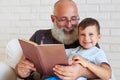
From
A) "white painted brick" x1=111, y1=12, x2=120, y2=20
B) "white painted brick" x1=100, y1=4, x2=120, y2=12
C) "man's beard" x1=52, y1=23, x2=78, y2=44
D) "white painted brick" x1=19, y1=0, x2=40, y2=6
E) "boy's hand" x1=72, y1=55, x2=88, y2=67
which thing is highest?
"white painted brick" x1=19, y1=0, x2=40, y2=6

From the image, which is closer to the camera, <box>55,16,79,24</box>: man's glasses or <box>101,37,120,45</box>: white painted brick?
<box>55,16,79,24</box>: man's glasses

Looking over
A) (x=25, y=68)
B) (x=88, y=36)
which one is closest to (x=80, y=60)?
(x=88, y=36)

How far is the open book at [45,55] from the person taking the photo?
1.35m

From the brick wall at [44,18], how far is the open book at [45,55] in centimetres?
96

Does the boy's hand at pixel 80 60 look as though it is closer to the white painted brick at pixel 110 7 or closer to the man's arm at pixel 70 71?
the man's arm at pixel 70 71

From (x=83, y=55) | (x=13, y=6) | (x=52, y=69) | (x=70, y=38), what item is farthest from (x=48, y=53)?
(x=13, y=6)

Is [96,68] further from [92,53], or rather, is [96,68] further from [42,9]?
[42,9]

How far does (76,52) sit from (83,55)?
3.6 inches

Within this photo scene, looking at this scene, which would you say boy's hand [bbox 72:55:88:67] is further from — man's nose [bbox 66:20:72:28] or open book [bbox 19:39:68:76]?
man's nose [bbox 66:20:72:28]

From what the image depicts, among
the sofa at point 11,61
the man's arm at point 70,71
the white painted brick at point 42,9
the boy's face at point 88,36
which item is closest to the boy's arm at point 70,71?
the man's arm at point 70,71

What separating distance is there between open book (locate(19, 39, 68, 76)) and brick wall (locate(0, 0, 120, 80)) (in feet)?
3.14

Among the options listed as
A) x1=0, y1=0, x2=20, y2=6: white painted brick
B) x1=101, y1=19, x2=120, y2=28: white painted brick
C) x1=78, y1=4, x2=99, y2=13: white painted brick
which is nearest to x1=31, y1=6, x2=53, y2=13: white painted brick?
x1=0, y1=0, x2=20, y2=6: white painted brick

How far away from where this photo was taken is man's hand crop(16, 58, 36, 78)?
1.57 m

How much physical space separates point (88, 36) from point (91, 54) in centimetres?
11
